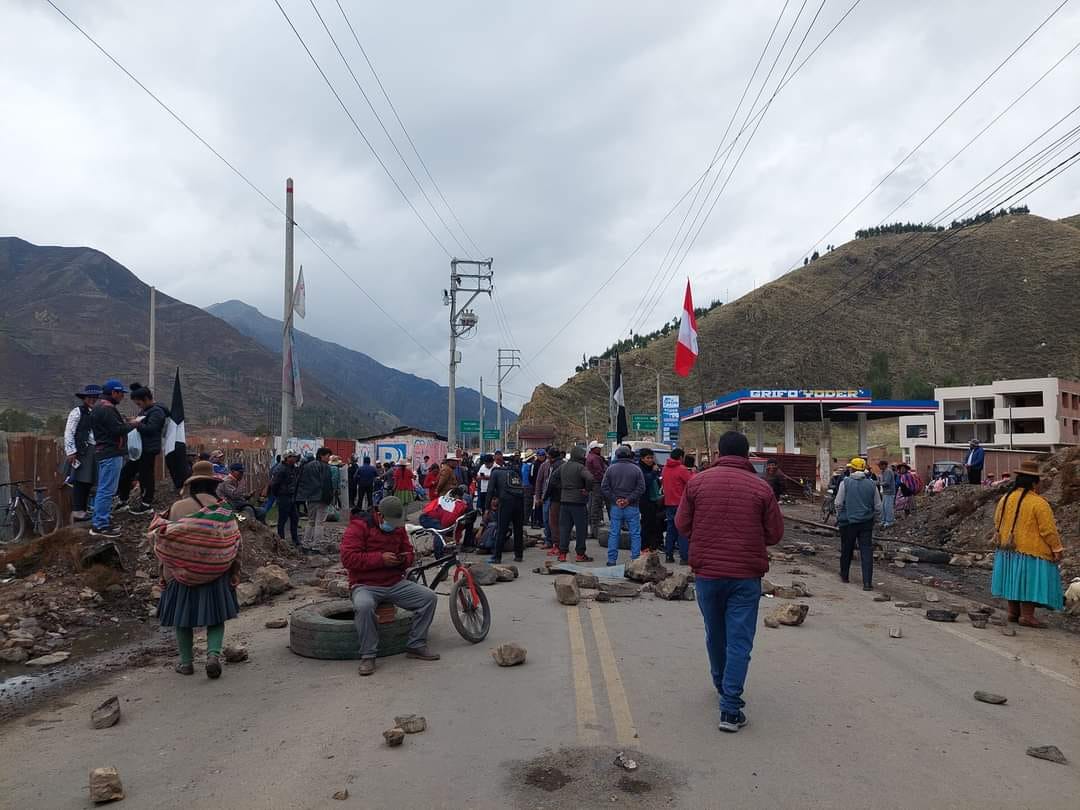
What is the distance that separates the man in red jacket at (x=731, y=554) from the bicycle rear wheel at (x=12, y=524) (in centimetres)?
1072

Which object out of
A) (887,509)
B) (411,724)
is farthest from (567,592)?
(887,509)

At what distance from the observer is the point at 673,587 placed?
1058 centimetres

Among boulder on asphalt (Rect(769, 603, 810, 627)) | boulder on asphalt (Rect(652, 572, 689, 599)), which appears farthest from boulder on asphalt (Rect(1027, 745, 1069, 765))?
boulder on asphalt (Rect(652, 572, 689, 599))

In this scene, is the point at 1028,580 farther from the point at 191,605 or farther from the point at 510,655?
the point at 191,605

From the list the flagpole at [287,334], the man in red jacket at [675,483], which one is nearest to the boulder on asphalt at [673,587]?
the man in red jacket at [675,483]

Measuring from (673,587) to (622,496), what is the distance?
2.80 m

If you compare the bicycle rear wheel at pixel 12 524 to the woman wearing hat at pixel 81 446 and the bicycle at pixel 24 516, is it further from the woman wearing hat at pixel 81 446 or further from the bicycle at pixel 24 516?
the woman wearing hat at pixel 81 446

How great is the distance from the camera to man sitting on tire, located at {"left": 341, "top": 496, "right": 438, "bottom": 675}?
286 inches

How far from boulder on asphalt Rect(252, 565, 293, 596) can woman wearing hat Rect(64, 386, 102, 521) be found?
2.63m

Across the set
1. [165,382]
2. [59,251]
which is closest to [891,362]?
[165,382]

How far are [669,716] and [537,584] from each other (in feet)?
20.7

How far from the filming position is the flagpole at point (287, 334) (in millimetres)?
19141

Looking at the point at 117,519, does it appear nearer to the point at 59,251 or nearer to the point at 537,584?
the point at 537,584

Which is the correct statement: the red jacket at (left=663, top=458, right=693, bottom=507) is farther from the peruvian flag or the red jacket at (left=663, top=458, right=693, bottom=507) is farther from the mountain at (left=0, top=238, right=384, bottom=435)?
the mountain at (left=0, top=238, right=384, bottom=435)
